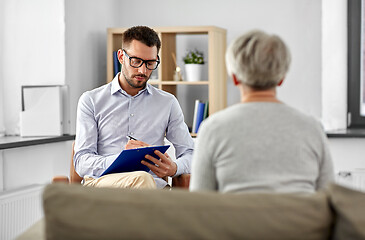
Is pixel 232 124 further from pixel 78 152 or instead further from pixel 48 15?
pixel 48 15

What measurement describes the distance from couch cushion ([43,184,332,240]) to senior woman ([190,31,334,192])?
203 millimetres

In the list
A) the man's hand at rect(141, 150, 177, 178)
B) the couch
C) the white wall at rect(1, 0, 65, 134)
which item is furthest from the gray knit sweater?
the white wall at rect(1, 0, 65, 134)

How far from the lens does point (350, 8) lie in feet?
13.3

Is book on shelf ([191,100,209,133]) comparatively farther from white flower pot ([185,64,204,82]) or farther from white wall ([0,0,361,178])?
white wall ([0,0,361,178])

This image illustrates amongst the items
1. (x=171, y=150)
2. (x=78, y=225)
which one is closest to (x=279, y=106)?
(x=78, y=225)

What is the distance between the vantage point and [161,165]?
7.90 feet

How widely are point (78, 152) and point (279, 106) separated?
140cm

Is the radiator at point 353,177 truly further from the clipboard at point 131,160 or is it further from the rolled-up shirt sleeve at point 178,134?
the clipboard at point 131,160

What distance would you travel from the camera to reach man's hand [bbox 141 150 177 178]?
2.35 m

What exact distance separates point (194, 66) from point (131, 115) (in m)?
1.53

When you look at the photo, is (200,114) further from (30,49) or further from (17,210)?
(17,210)

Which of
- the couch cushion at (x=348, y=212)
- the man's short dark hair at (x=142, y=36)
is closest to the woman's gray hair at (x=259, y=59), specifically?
the couch cushion at (x=348, y=212)

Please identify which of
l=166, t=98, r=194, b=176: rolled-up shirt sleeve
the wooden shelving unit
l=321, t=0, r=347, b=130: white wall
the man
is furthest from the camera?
the wooden shelving unit

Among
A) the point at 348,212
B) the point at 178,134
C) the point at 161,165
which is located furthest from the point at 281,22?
the point at 348,212
